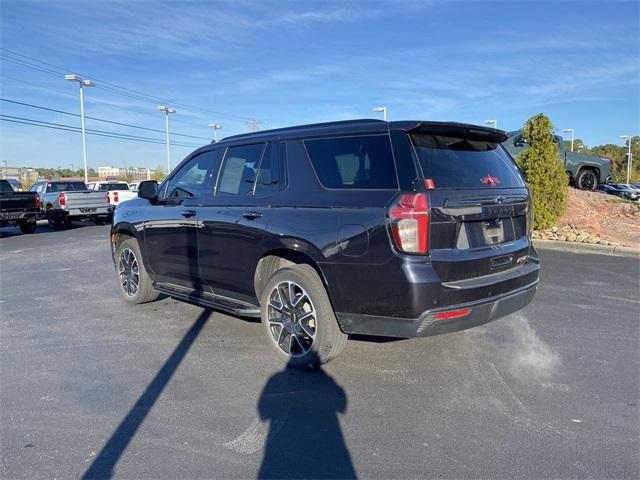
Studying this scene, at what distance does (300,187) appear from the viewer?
4.09 m

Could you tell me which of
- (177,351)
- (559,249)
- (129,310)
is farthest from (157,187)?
(559,249)

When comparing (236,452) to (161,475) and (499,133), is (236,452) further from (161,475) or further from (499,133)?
(499,133)

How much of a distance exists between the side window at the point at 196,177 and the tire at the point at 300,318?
1.46m

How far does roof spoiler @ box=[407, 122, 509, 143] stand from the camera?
3646mm

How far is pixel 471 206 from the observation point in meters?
3.62

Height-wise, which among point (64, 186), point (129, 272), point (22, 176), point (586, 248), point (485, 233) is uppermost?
point (22, 176)

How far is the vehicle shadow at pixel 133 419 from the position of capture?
277 centimetres

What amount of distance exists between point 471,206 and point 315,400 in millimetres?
1820

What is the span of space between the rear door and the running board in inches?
74.5

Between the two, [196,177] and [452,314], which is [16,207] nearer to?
[196,177]

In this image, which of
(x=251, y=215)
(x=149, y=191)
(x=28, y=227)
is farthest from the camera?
(x=28, y=227)

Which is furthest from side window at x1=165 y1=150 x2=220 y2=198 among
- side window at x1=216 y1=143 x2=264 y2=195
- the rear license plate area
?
the rear license plate area

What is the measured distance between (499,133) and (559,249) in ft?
22.7

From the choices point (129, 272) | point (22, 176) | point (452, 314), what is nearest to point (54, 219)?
point (129, 272)
